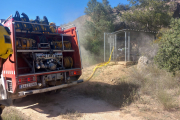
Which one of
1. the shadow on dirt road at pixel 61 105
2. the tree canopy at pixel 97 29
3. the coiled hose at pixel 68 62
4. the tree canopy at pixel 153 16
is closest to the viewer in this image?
the shadow on dirt road at pixel 61 105

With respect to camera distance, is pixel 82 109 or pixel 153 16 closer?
pixel 82 109

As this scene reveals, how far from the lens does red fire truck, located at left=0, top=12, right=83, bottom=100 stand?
14.7ft

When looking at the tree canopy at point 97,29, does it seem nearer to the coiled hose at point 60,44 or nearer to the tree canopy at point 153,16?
the tree canopy at point 153,16

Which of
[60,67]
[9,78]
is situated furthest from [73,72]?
[9,78]

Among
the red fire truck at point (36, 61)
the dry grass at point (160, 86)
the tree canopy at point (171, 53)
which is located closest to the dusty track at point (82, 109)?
the dry grass at point (160, 86)

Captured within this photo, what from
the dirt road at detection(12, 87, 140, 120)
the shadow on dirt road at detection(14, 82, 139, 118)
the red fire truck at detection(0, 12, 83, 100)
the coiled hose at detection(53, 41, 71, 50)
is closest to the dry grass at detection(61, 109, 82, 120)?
the dirt road at detection(12, 87, 140, 120)

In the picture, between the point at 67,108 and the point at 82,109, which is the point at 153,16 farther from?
the point at 67,108

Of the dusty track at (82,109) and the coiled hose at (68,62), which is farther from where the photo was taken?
the coiled hose at (68,62)

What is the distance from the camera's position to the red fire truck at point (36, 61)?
4.48 m

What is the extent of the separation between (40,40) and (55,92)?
96.0 inches

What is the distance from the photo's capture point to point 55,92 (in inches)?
255

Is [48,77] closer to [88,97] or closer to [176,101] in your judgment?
[88,97]

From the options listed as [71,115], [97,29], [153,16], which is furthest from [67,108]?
[153,16]

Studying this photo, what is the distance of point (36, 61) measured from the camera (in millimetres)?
4996
